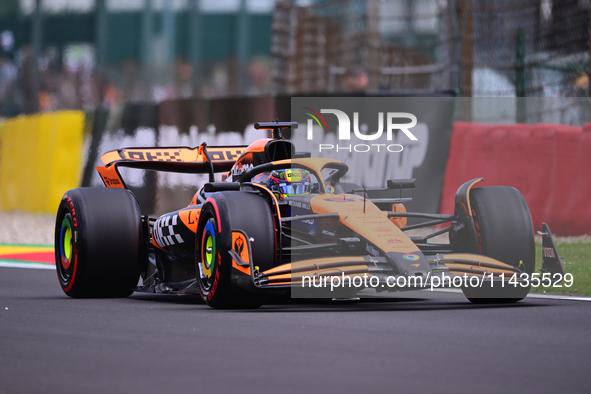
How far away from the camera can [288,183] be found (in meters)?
7.84

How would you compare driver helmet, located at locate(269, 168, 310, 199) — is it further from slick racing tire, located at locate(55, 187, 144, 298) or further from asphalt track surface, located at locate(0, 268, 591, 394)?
slick racing tire, located at locate(55, 187, 144, 298)

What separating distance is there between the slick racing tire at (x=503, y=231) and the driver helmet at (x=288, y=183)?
128 cm

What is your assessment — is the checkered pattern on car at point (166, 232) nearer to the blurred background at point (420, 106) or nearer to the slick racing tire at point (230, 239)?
the slick racing tire at point (230, 239)

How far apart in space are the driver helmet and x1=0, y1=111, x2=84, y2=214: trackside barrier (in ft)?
32.2

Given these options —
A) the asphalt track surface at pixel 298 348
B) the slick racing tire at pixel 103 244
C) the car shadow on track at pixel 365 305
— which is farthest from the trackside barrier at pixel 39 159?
the asphalt track surface at pixel 298 348

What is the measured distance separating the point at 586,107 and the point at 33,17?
60.0 ft

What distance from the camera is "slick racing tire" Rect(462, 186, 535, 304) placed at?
24.6 feet

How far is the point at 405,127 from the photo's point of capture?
13.5 m

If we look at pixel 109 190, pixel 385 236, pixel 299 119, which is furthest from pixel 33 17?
pixel 385 236

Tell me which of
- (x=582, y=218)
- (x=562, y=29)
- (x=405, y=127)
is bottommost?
(x=582, y=218)

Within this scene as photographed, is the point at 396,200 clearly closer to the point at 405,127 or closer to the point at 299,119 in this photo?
the point at 405,127

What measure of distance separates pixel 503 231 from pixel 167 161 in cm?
314

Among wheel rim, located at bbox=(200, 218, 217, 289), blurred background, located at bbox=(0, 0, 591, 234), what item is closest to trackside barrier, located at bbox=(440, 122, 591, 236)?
blurred background, located at bbox=(0, 0, 591, 234)

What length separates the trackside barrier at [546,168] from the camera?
12.4m
